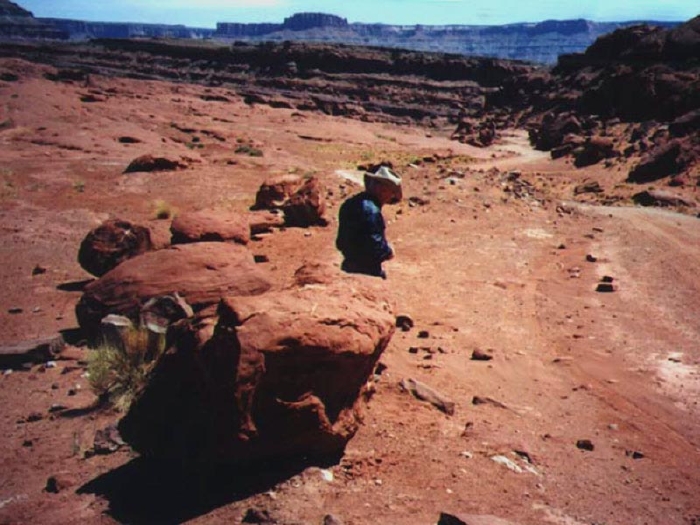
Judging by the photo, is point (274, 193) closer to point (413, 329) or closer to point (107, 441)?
point (413, 329)

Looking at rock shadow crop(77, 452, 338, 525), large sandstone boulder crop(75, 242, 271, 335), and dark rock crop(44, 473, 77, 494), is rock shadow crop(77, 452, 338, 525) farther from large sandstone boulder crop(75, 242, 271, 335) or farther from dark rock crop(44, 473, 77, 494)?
large sandstone boulder crop(75, 242, 271, 335)

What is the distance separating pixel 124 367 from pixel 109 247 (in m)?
3.92

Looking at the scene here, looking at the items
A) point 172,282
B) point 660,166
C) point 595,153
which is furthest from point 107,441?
point 595,153

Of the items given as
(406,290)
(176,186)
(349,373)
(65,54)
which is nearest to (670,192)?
(406,290)

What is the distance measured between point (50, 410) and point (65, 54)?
89.3 m

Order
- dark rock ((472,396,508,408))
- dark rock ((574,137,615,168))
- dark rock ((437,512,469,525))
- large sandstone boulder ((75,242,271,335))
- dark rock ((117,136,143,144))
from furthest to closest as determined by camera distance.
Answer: dark rock ((574,137,615,168)), dark rock ((117,136,143,144)), large sandstone boulder ((75,242,271,335)), dark rock ((472,396,508,408)), dark rock ((437,512,469,525))

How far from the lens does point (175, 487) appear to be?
374 centimetres

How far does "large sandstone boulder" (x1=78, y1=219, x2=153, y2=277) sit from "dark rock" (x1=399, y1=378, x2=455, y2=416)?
4949 millimetres

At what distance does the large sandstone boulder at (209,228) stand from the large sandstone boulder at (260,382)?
518cm

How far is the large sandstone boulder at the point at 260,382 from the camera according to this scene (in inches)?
142

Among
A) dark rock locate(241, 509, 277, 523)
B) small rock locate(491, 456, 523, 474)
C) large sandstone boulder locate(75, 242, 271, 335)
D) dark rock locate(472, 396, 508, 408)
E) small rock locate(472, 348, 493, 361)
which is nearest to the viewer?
dark rock locate(241, 509, 277, 523)

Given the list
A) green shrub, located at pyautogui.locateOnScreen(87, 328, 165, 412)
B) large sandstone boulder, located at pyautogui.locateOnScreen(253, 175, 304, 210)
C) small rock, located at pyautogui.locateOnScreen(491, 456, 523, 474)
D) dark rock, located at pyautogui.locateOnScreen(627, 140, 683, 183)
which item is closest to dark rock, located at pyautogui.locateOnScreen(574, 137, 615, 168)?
dark rock, located at pyautogui.locateOnScreen(627, 140, 683, 183)

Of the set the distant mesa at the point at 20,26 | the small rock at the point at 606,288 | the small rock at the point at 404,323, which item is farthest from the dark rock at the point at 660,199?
the distant mesa at the point at 20,26

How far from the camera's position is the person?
219 inches
